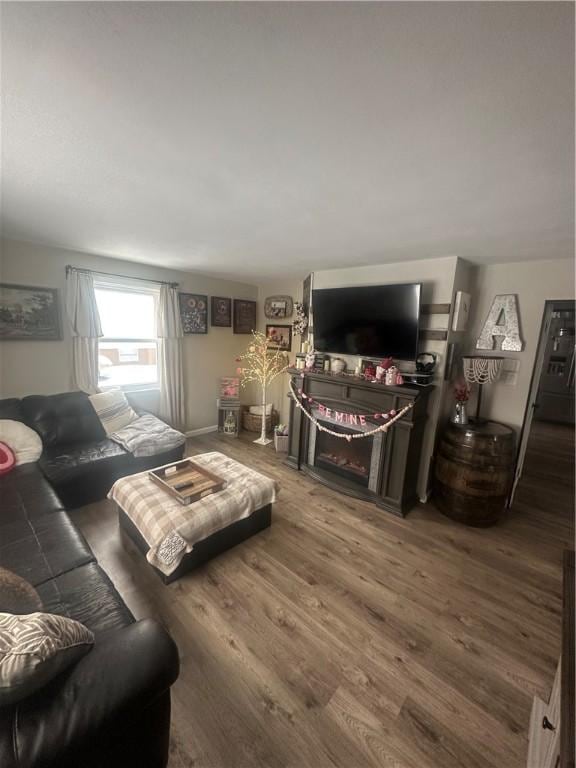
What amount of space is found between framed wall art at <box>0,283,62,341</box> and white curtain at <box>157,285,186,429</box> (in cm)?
108

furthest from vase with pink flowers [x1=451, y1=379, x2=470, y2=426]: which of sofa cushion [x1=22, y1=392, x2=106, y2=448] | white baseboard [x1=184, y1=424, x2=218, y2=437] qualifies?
sofa cushion [x1=22, y1=392, x2=106, y2=448]

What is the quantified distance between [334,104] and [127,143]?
84 centimetres

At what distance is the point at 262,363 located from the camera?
4402 mm

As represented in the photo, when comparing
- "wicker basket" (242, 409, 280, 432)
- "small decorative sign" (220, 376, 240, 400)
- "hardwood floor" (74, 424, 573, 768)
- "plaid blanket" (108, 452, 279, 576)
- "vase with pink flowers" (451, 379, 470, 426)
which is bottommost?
"hardwood floor" (74, 424, 573, 768)

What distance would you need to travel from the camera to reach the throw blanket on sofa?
2.85 metres

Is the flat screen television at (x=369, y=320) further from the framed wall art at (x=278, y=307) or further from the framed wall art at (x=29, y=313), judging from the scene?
the framed wall art at (x=29, y=313)

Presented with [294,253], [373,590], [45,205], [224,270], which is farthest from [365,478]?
[45,205]

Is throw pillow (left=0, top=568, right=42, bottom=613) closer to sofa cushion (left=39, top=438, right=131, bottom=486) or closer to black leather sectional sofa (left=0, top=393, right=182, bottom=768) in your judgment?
black leather sectional sofa (left=0, top=393, right=182, bottom=768)

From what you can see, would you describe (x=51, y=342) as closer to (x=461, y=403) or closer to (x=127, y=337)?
(x=127, y=337)

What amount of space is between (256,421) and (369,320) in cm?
245

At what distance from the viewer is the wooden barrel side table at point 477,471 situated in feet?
7.98

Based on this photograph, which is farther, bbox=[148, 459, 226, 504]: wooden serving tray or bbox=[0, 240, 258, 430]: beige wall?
bbox=[0, 240, 258, 430]: beige wall

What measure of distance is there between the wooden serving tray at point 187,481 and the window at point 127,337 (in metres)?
1.80

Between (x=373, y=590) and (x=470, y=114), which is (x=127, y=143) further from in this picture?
(x=373, y=590)
